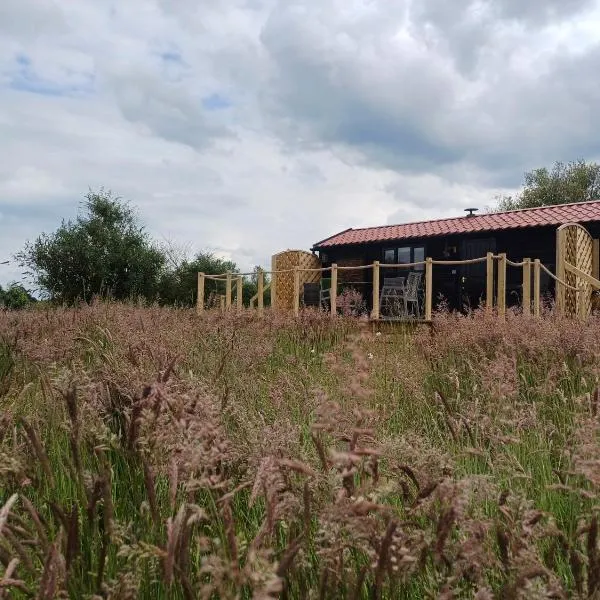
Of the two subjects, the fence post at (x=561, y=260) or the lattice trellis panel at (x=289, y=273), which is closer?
the fence post at (x=561, y=260)

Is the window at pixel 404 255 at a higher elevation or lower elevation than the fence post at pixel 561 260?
higher

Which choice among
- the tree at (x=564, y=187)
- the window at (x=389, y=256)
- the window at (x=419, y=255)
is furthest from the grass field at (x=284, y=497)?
the tree at (x=564, y=187)

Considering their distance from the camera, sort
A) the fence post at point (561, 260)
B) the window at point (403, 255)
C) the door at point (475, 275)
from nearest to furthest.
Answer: the fence post at point (561, 260), the door at point (475, 275), the window at point (403, 255)

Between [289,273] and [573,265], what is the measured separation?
7.87m

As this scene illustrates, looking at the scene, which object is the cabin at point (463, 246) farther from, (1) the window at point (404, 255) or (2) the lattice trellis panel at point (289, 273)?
(2) the lattice trellis panel at point (289, 273)

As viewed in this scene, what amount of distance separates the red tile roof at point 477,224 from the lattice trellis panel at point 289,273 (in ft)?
3.55

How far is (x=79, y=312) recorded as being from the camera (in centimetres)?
662

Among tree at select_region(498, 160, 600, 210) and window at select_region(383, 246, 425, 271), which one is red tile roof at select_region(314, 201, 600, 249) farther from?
tree at select_region(498, 160, 600, 210)

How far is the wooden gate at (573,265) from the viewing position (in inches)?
463

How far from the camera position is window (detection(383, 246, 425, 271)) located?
60.1 ft

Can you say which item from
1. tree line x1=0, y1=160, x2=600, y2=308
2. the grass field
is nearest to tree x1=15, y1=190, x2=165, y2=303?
tree line x1=0, y1=160, x2=600, y2=308

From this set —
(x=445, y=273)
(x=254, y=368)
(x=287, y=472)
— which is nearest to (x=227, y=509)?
(x=287, y=472)

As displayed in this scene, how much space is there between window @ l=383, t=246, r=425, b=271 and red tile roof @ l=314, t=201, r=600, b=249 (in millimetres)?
482

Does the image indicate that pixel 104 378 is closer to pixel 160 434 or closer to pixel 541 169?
pixel 160 434
